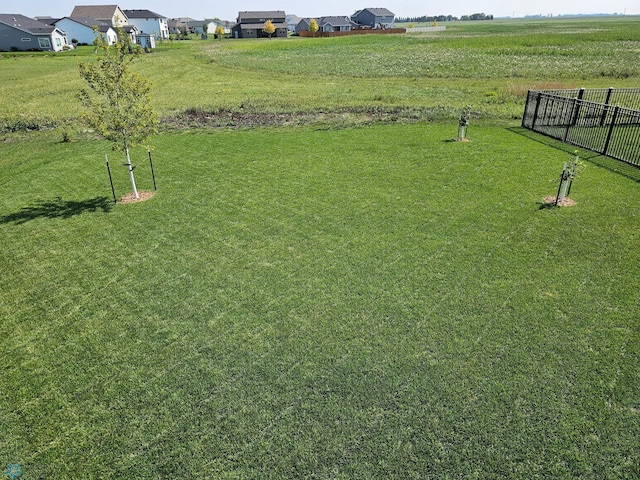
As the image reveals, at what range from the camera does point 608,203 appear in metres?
9.44

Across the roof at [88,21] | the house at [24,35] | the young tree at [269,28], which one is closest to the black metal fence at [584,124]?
the house at [24,35]

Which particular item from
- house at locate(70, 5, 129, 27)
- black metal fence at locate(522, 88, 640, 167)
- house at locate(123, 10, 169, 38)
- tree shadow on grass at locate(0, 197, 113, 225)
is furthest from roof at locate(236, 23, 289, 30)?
tree shadow on grass at locate(0, 197, 113, 225)

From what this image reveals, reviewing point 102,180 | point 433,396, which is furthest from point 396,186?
point 102,180

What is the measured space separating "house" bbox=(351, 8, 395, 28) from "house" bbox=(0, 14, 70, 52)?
8746 cm

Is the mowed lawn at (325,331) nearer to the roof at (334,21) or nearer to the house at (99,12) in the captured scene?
the house at (99,12)

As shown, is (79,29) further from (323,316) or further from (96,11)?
(323,316)

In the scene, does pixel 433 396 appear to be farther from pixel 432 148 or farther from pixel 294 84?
pixel 294 84

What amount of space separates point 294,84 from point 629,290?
28.7 metres

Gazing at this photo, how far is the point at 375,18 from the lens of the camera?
121562 millimetres

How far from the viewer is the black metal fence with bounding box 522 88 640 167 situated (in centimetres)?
1320

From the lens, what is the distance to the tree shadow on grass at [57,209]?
960 centimetres

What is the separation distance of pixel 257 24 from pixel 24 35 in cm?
5678

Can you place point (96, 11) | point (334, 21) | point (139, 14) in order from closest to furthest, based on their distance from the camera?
point (96, 11) < point (139, 14) < point (334, 21)

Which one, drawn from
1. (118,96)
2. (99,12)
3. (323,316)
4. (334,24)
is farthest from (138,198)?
(334,24)
